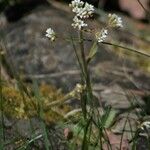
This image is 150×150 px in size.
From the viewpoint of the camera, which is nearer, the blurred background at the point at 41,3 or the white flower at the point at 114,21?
the white flower at the point at 114,21

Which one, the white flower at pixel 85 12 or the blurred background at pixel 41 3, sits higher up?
the white flower at pixel 85 12

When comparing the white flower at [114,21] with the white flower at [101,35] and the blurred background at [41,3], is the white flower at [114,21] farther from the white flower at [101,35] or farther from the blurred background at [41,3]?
the blurred background at [41,3]

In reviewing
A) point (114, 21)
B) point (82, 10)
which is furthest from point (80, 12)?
point (114, 21)

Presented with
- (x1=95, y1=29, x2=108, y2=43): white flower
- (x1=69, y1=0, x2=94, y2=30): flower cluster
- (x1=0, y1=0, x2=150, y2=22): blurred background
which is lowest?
(x1=0, y1=0, x2=150, y2=22): blurred background

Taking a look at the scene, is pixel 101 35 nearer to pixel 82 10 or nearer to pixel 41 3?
pixel 82 10

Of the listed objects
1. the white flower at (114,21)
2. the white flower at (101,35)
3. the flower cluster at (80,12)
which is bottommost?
the white flower at (101,35)

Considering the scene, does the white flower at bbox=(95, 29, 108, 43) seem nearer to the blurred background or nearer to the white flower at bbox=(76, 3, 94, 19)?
the white flower at bbox=(76, 3, 94, 19)

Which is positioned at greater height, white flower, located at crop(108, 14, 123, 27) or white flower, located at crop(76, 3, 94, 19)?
white flower, located at crop(76, 3, 94, 19)

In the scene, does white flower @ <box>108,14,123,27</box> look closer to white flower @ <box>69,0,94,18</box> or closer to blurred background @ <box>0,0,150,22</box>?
white flower @ <box>69,0,94,18</box>

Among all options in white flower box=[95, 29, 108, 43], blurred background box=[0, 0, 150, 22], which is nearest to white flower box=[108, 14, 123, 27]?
white flower box=[95, 29, 108, 43]

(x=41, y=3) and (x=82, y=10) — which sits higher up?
(x=82, y=10)

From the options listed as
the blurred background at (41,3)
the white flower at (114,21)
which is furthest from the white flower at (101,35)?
the blurred background at (41,3)

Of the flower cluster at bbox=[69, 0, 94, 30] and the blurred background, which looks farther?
the blurred background
